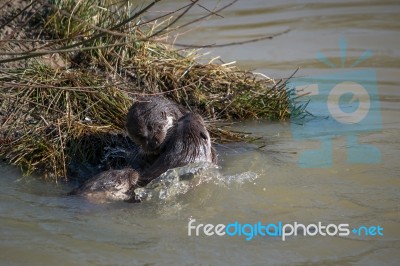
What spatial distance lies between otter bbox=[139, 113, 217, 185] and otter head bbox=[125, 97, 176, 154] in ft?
0.82

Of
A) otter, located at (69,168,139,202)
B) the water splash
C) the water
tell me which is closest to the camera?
the water

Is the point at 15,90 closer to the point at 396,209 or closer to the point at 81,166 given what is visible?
the point at 81,166

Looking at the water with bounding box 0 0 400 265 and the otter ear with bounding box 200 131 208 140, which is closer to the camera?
the water with bounding box 0 0 400 265

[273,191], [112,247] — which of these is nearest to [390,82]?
[273,191]

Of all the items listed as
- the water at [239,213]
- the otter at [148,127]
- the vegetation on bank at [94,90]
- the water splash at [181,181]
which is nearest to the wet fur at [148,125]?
the otter at [148,127]

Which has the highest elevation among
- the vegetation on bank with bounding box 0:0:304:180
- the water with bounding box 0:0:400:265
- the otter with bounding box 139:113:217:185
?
the vegetation on bank with bounding box 0:0:304:180

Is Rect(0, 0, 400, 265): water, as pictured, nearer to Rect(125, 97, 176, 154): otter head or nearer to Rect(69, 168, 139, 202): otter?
Rect(69, 168, 139, 202): otter

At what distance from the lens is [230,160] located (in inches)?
247

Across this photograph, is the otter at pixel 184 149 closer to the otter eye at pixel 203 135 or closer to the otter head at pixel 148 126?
the otter eye at pixel 203 135

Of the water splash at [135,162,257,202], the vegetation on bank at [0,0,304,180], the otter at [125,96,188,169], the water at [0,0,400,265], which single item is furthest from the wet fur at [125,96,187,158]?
the water at [0,0,400,265]

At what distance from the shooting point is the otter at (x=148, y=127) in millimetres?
5863

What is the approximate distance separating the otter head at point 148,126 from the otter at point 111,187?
0.42 m

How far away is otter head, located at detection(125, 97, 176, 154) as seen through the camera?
5.86 meters

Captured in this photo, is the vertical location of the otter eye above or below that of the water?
above
